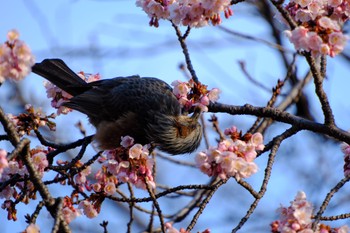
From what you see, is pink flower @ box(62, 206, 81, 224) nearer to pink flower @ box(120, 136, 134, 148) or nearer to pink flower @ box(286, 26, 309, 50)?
pink flower @ box(120, 136, 134, 148)

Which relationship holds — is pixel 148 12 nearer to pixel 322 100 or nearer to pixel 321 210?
pixel 322 100

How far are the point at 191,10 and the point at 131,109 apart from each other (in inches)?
59.8

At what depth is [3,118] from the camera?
246cm

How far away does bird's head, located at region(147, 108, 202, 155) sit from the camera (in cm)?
422

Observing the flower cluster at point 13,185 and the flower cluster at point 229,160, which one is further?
the flower cluster at point 13,185

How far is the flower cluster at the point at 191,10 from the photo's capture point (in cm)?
305

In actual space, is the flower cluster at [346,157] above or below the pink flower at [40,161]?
above

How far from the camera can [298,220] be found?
8.78 feet

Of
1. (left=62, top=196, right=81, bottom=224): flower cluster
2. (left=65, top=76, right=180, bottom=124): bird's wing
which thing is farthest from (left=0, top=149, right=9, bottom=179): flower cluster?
(left=65, top=76, right=180, bottom=124): bird's wing

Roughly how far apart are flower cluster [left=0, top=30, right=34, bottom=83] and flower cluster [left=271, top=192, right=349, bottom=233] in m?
1.26

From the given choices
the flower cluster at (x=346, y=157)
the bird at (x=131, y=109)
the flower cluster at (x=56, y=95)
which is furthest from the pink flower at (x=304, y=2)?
the flower cluster at (x=56, y=95)

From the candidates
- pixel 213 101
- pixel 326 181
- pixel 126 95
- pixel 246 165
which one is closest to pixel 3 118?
pixel 246 165

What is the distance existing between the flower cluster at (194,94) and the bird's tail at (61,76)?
48.1 inches

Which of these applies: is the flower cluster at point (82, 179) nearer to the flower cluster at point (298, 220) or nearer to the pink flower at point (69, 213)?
the pink flower at point (69, 213)
